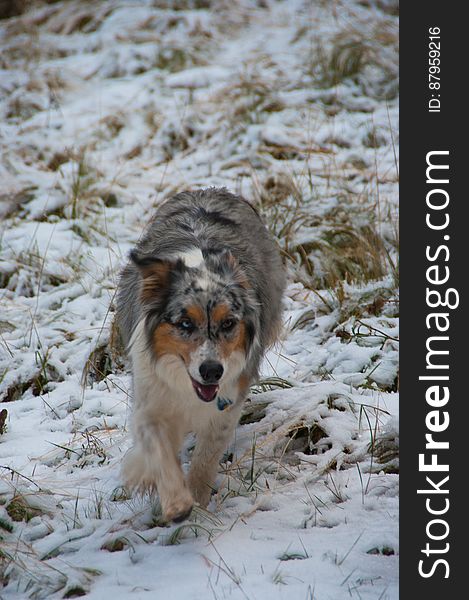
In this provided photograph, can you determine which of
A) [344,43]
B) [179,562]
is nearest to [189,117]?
[344,43]

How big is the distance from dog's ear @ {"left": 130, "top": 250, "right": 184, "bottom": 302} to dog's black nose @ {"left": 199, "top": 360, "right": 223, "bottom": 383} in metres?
0.45

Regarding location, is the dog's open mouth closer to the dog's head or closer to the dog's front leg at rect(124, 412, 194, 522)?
the dog's head

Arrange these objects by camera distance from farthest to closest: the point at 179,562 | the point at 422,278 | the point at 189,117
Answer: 1. the point at 189,117
2. the point at 422,278
3. the point at 179,562

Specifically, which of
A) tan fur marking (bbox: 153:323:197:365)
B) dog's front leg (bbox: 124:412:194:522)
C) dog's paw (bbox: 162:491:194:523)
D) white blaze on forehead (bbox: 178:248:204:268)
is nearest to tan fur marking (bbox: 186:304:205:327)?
tan fur marking (bbox: 153:323:197:365)

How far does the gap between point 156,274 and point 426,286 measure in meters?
1.25

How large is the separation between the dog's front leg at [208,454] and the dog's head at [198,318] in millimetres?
262

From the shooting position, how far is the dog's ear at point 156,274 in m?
3.79

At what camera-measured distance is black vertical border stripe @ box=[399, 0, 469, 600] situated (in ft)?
10.8

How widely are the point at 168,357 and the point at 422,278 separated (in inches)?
48.4

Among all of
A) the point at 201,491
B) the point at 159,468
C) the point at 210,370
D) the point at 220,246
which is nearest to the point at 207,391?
the point at 210,370

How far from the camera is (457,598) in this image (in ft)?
10.4

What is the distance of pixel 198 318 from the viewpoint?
3.71m

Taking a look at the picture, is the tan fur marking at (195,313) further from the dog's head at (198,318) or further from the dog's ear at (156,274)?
the dog's ear at (156,274)

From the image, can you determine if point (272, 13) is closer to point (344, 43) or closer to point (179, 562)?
point (344, 43)
